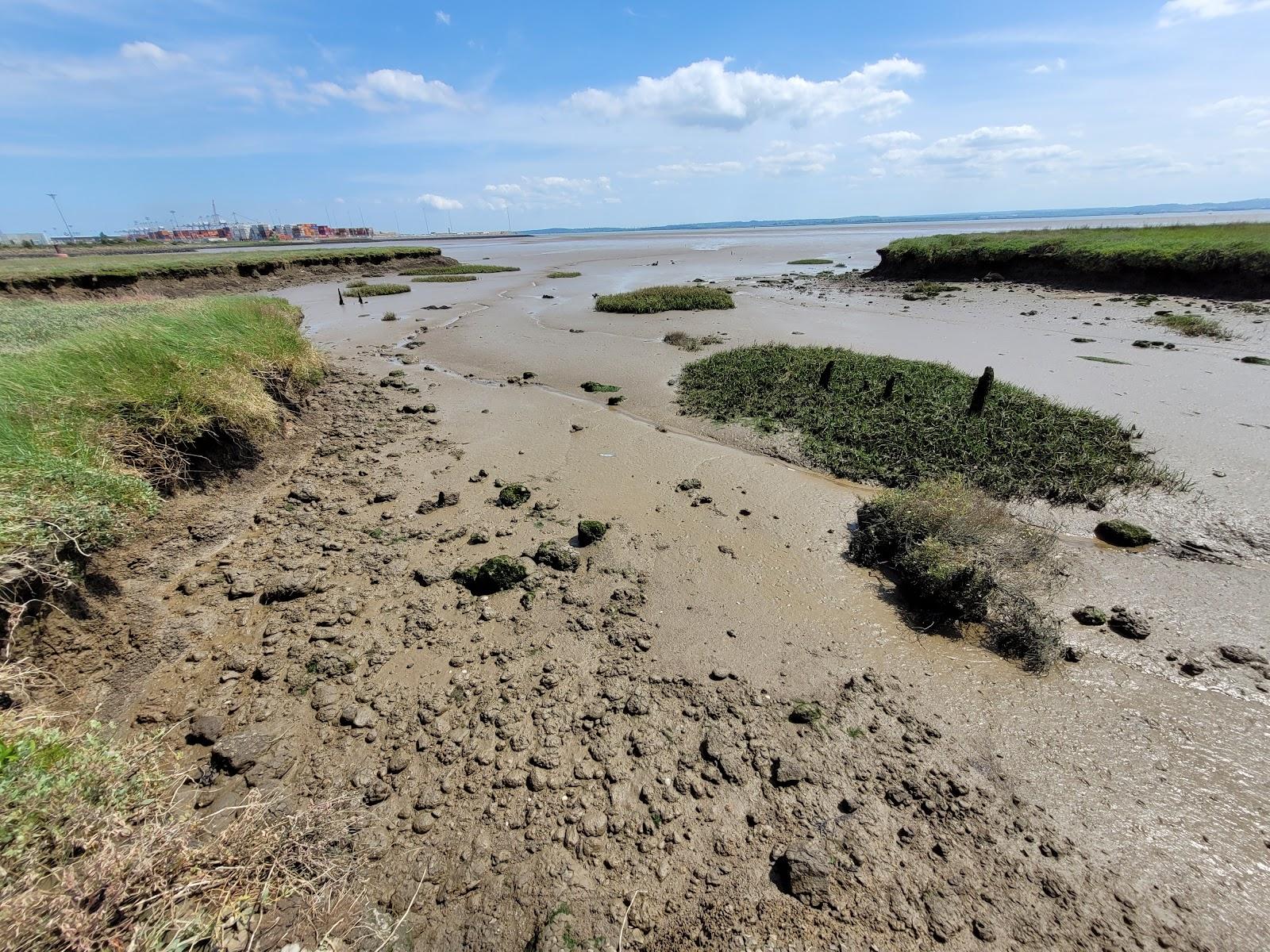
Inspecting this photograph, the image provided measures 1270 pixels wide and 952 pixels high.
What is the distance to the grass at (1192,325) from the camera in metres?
18.9

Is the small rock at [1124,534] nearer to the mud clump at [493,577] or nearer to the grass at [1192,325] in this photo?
the mud clump at [493,577]

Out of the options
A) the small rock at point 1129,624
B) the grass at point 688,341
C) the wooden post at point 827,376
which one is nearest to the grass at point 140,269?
the grass at point 688,341

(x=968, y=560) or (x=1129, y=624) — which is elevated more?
(x=968, y=560)

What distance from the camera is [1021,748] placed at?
4.52 m

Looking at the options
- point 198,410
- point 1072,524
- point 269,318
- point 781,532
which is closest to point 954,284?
point 1072,524

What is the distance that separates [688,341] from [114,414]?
1606 centimetres

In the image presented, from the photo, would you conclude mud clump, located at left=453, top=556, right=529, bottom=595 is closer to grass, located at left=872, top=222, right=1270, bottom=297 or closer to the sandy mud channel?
the sandy mud channel

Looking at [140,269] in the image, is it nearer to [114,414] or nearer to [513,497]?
[114,414]

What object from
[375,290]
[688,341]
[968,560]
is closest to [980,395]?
[968,560]

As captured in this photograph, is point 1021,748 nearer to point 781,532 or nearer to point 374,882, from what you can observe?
point 781,532

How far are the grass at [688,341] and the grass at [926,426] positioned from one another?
3.98m

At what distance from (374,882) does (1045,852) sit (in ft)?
15.0

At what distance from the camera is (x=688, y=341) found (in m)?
19.6

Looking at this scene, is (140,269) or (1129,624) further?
(140,269)
